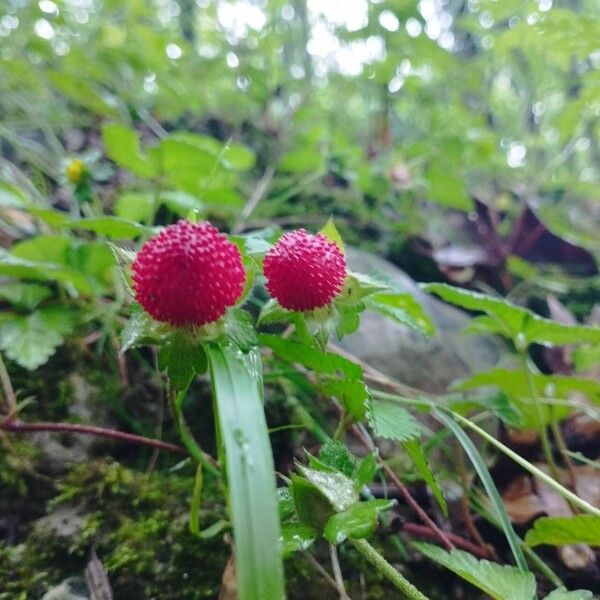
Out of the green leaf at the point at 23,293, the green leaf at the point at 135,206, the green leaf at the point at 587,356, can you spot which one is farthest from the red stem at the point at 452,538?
the green leaf at the point at 135,206

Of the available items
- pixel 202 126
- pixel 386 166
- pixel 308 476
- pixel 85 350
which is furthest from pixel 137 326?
pixel 202 126

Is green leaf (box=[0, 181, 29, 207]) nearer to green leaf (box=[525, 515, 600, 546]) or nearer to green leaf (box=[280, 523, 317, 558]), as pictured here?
green leaf (box=[280, 523, 317, 558])

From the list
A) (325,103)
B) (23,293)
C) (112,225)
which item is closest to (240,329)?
(112,225)

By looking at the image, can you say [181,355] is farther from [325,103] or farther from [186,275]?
[325,103]

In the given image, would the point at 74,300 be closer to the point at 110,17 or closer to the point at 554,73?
the point at 110,17

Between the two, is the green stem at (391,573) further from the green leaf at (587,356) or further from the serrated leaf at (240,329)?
the green leaf at (587,356)

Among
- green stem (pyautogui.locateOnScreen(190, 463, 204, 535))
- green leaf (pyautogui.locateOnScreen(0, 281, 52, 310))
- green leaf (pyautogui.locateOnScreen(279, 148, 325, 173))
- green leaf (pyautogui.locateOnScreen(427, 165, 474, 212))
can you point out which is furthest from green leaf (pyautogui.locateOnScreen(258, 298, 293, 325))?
green leaf (pyautogui.locateOnScreen(427, 165, 474, 212))
